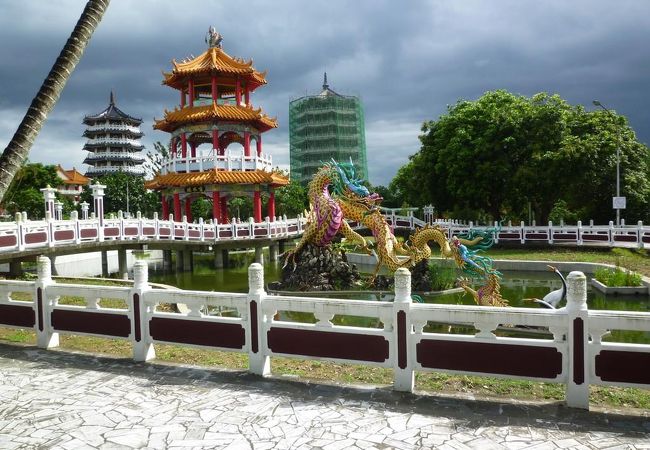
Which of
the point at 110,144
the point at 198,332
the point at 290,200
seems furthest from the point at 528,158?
the point at 110,144

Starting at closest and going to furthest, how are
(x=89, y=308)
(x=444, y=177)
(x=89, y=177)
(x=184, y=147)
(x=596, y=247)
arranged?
(x=89, y=308) < (x=596, y=247) < (x=184, y=147) < (x=444, y=177) < (x=89, y=177)

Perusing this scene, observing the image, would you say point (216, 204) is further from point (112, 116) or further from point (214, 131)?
point (112, 116)

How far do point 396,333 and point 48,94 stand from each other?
481 cm

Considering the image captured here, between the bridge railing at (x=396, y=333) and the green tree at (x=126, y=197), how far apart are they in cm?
4494

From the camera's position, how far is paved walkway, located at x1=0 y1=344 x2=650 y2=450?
438 centimetres

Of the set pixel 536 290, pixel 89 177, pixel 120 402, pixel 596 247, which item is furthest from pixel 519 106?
pixel 89 177

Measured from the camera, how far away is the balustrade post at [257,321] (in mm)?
6094

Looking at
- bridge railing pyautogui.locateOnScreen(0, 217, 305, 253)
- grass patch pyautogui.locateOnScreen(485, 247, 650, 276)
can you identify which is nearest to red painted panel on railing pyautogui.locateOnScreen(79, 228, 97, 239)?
bridge railing pyautogui.locateOnScreen(0, 217, 305, 253)

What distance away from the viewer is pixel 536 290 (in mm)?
17219

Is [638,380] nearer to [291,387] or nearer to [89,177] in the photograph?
[291,387]

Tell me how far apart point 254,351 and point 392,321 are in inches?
68.8

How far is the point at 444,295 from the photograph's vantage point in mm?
16047

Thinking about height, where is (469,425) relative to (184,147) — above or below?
below

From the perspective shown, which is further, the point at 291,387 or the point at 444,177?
the point at 444,177
